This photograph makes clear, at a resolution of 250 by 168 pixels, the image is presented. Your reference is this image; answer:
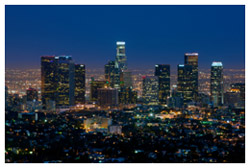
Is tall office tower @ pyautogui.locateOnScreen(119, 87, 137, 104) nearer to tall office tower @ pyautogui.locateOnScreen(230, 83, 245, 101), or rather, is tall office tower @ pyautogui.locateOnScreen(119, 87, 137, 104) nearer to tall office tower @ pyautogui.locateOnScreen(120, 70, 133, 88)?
tall office tower @ pyautogui.locateOnScreen(120, 70, 133, 88)

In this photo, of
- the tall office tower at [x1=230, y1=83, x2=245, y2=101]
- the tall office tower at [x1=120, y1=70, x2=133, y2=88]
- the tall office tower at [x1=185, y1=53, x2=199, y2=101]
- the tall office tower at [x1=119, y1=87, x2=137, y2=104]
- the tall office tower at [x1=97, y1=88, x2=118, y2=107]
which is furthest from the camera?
the tall office tower at [x1=120, y1=70, x2=133, y2=88]

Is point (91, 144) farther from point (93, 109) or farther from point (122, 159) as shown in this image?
point (93, 109)

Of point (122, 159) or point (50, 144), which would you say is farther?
point (50, 144)

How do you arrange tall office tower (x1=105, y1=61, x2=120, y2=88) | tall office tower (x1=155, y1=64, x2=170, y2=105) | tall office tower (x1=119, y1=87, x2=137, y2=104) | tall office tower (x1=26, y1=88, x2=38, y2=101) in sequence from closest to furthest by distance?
1. tall office tower (x1=26, y1=88, x2=38, y2=101)
2. tall office tower (x1=119, y1=87, x2=137, y2=104)
3. tall office tower (x1=155, y1=64, x2=170, y2=105)
4. tall office tower (x1=105, y1=61, x2=120, y2=88)

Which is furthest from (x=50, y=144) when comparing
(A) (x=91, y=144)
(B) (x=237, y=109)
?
(B) (x=237, y=109)

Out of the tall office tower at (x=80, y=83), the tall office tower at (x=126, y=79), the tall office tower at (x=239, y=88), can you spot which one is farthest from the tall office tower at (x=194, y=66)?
the tall office tower at (x=80, y=83)

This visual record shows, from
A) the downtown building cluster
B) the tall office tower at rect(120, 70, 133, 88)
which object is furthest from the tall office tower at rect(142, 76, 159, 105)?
the tall office tower at rect(120, 70, 133, 88)
